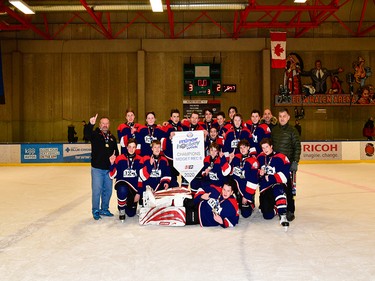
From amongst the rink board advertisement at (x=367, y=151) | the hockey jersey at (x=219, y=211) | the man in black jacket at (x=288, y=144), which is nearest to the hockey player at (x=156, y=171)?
the hockey jersey at (x=219, y=211)

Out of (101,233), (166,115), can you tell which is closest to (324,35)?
(166,115)

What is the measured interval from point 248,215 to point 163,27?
15353 millimetres

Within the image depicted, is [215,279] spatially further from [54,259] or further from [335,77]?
[335,77]

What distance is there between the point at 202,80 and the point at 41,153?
8.38m

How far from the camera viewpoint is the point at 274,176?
207 inches

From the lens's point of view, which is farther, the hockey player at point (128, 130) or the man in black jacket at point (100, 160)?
the hockey player at point (128, 130)

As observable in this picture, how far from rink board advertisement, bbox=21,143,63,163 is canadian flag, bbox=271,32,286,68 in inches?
392

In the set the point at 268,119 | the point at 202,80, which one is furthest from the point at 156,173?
the point at 202,80

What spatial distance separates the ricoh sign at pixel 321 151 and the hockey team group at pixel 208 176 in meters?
8.38

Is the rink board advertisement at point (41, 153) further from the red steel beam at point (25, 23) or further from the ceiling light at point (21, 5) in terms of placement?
the red steel beam at point (25, 23)

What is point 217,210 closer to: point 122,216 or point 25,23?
point 122,216

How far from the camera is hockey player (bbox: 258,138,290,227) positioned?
16.8ft

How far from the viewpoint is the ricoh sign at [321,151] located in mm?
14328

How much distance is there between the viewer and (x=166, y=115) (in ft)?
63.8
